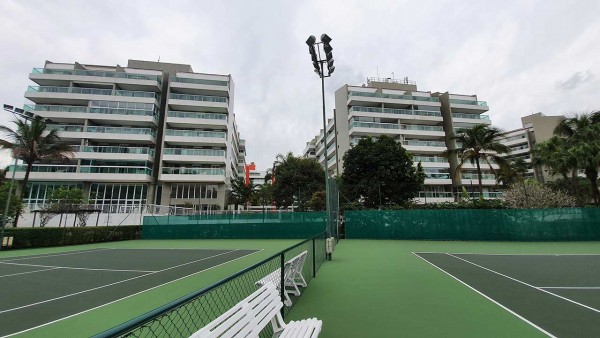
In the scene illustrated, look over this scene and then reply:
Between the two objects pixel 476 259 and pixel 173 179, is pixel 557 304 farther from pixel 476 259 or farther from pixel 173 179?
pixel 173 179

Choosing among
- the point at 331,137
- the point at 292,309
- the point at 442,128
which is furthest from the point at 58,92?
the point at 442,128

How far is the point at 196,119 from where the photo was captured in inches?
1837

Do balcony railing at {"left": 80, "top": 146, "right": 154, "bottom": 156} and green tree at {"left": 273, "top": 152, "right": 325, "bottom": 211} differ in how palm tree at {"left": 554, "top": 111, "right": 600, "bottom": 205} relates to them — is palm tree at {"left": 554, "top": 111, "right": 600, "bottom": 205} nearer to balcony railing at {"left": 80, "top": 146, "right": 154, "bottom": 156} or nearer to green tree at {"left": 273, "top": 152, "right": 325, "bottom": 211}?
green tree at {"left": 273, "top": 152, "right": 325, "bottom": 211}

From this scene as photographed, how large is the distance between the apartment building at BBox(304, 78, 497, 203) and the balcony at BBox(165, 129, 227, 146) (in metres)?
19.0

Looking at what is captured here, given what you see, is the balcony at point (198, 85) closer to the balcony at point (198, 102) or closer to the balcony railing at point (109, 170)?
the balcony at point (198, 102)

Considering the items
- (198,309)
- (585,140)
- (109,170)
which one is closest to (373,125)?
(585,140)

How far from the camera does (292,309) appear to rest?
5.68 meters

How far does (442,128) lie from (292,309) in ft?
184

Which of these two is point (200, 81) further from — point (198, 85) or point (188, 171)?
point (188, 171)

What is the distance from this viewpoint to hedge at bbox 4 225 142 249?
64.3ft

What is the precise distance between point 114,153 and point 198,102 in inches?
563

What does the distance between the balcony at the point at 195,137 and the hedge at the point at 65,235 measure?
20.7m

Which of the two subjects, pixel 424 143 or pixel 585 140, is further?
pixel 424 143

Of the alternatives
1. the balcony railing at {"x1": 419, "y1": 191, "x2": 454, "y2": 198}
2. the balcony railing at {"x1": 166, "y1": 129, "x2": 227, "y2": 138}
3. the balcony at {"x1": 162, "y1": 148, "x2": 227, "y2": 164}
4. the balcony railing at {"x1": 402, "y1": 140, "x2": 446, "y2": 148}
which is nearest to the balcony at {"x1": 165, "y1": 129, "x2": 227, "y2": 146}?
the balcony railing at {"x1": 166, "y1": 129, "x2": 227, "y2": 138}
